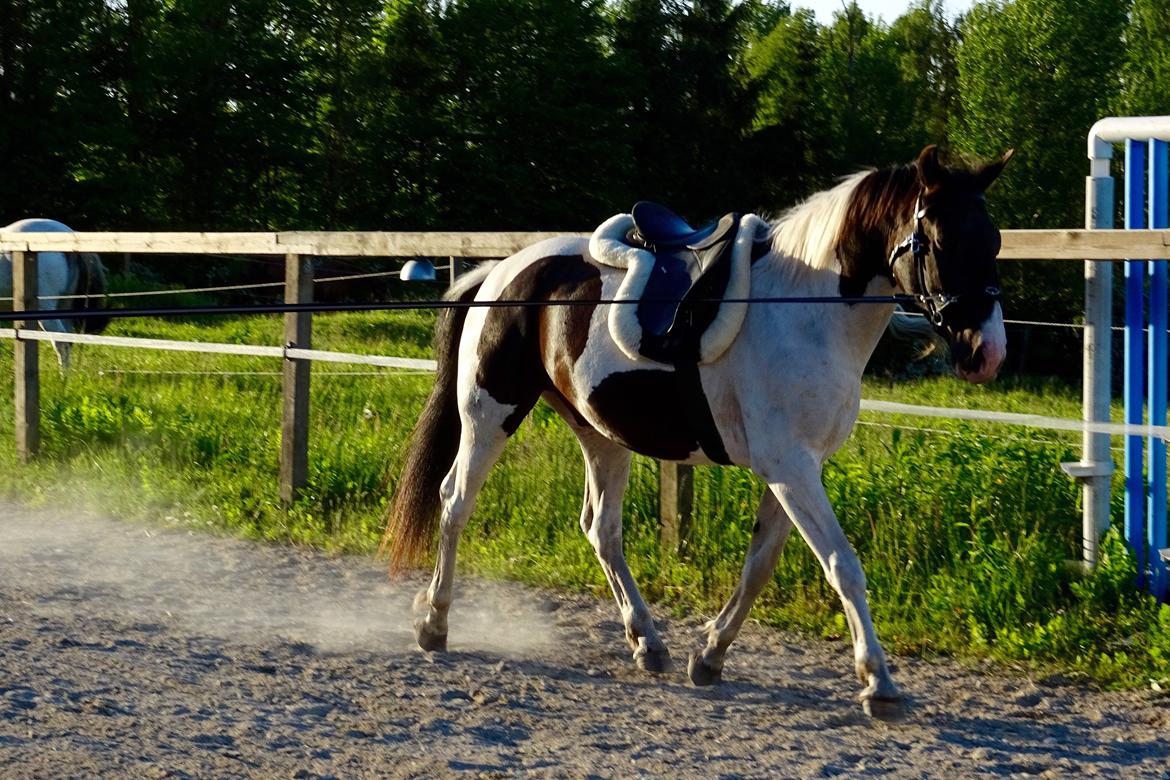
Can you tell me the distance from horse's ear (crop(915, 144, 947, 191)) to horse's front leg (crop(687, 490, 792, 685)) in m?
1.28

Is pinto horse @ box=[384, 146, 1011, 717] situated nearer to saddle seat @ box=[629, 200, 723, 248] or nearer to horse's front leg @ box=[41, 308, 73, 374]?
saddle seat @ box=[629, 200, 723, 248]

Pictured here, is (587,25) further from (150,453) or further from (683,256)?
(683,256)

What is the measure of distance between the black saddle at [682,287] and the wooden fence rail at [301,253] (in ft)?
3.82

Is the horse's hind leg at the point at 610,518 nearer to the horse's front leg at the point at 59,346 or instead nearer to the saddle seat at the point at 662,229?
the saddle seat at the point at 662,229

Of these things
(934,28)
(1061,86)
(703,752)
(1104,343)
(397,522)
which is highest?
(934,28)

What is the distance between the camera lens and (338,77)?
4734 cm

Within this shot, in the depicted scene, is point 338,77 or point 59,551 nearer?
point 59,551

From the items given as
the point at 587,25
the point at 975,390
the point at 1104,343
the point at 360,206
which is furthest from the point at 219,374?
the point at 587,25

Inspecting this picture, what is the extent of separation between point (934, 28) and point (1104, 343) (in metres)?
55.3

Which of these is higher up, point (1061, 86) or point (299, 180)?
point (1061, 86)

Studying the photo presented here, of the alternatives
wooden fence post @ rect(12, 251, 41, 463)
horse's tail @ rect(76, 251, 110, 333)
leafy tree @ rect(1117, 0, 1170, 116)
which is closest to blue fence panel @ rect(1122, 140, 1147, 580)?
wooden fence post @ rect(12, 251, 41, 463)

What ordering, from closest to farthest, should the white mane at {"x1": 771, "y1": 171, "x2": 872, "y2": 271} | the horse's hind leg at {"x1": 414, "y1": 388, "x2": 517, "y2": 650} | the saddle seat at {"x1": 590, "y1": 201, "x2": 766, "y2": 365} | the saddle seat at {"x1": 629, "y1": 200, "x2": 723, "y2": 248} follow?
the white mane at {"x1": 771, "y1": 171, "x2": 872, "y2": 271}, the saddle seat at {"x1": 590, "y1": 201, "x2": 766, "y2": 365}, the saddle seat at {"x1": 629, "y1": 200, "x2": 723, "y2": 248}, the horse's hind leg at {"x1": 414, "y1": 388, "x2": 517, "y2": 650}

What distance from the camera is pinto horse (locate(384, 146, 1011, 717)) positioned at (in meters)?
4.36

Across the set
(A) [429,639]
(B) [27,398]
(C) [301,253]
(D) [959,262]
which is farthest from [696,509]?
(B) [27,398]
